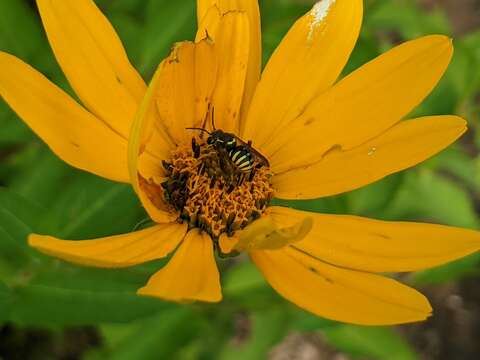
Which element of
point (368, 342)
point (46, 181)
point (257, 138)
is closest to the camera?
point (257, 138)

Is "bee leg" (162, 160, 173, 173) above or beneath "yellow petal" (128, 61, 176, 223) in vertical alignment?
beneath

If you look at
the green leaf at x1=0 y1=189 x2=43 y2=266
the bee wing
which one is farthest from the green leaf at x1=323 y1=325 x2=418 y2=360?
the green leaf at x1=0 y1=189 x2=43 y2=266

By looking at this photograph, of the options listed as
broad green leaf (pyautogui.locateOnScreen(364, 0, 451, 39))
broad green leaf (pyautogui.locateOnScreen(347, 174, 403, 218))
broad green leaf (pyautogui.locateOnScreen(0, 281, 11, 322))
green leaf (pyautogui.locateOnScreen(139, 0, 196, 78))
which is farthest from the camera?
broad green leaf (pyautogui.locateOnScreen(364, 0, 451, 39))

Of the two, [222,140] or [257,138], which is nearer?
[222,140]

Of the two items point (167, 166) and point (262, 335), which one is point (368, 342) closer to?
point (262, 335)

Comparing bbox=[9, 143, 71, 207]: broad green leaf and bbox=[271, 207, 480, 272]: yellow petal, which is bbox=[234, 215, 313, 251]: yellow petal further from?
bbox=[9, 143, 71, 207]: broad green leaf

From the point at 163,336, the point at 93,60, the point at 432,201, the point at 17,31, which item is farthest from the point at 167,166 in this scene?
the point at 432,201

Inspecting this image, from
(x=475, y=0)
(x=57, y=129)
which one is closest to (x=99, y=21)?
(x=57, y=129)
